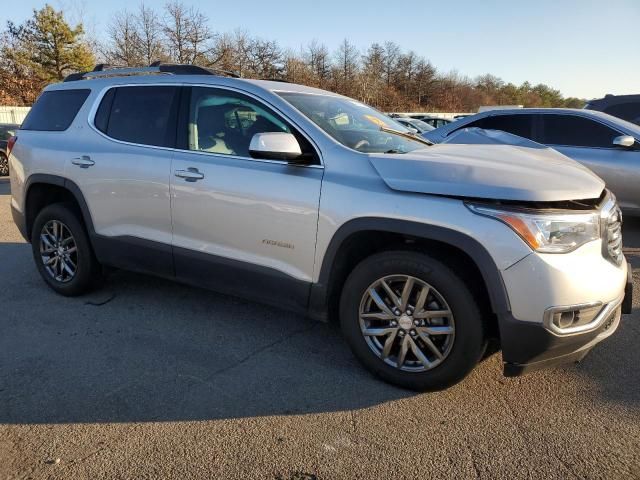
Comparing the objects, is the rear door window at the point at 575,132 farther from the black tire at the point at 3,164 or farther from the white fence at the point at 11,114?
the white fence at the point at 11,114

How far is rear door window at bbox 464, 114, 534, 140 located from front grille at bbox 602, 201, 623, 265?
184 inches

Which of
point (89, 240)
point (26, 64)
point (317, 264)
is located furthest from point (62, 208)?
point (26, 64)

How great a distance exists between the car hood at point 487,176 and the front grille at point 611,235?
0.14 metres

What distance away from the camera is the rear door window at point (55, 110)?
15.0 feet

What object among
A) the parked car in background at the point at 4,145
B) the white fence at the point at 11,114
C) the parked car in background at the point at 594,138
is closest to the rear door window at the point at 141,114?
the parked car in background at the point at 594,138

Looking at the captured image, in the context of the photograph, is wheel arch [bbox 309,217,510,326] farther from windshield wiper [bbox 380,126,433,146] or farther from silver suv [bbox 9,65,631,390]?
windshield wiper [bbox 380,126,433,146]

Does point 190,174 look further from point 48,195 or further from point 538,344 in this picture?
point 538,344

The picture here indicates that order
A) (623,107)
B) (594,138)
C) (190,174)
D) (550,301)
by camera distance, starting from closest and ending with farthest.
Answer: (550,301)
(190,174)
(594,138)
(623,107)

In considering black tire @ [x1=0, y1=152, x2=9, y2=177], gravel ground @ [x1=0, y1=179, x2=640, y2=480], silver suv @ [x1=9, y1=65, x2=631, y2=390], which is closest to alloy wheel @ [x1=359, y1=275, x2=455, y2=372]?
silver suv @ [x1=9, y1=65, x2=631, y2=390]

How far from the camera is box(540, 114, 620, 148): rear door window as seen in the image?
22.7ft

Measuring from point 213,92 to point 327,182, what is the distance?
1.25 metres

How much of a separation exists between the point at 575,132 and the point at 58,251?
253 inches

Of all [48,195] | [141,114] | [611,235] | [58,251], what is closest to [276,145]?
[141,114]

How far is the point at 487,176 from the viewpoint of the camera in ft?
9.09
